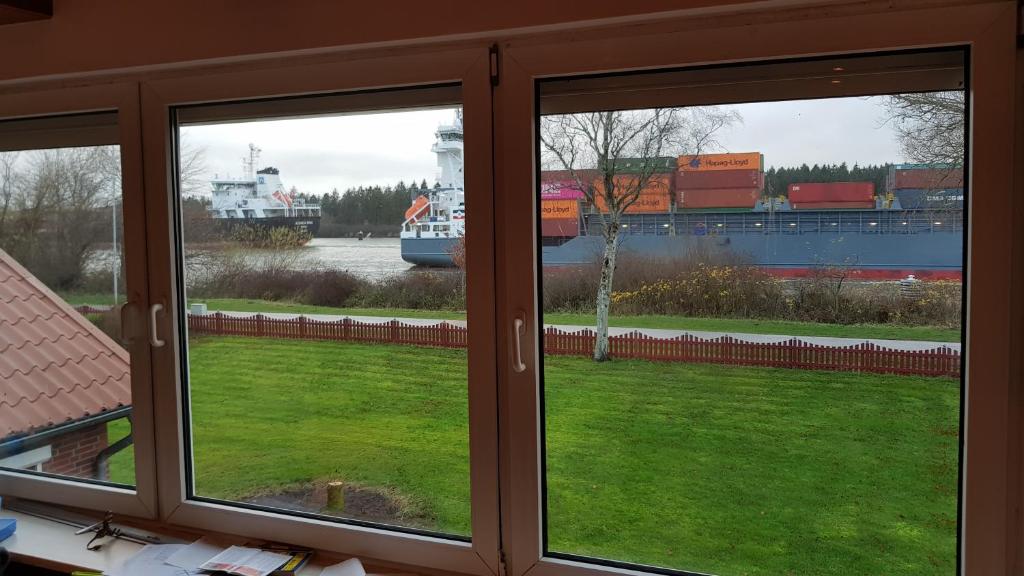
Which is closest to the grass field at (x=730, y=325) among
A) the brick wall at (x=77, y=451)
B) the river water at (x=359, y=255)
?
the river water at (x=359, y=255)

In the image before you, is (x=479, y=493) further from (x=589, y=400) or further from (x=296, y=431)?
(x=296, y=431)

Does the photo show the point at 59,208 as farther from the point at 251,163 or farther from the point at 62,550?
the point at 62,550

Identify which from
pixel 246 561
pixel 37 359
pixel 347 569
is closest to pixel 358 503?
pixel 347 569

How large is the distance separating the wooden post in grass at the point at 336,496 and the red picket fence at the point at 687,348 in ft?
1.33

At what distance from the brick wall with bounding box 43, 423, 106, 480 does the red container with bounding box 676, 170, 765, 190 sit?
1922 millimetres

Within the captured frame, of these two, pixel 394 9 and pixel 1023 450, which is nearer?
pixel 1023 450

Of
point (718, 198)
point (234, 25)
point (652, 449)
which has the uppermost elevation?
point (234, 25)

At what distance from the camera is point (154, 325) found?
194 centimetres

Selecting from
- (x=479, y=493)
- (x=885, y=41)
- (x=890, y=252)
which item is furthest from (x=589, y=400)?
(x=885, y=41)

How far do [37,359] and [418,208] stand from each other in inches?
58.3

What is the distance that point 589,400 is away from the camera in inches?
64.0

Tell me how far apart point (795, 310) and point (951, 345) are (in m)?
0.31

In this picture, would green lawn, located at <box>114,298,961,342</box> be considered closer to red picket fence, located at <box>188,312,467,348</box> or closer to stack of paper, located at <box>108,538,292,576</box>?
red picket fence, located at <box>188,312,467,348</box>

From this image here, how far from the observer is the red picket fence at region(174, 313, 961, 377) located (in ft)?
4.68
